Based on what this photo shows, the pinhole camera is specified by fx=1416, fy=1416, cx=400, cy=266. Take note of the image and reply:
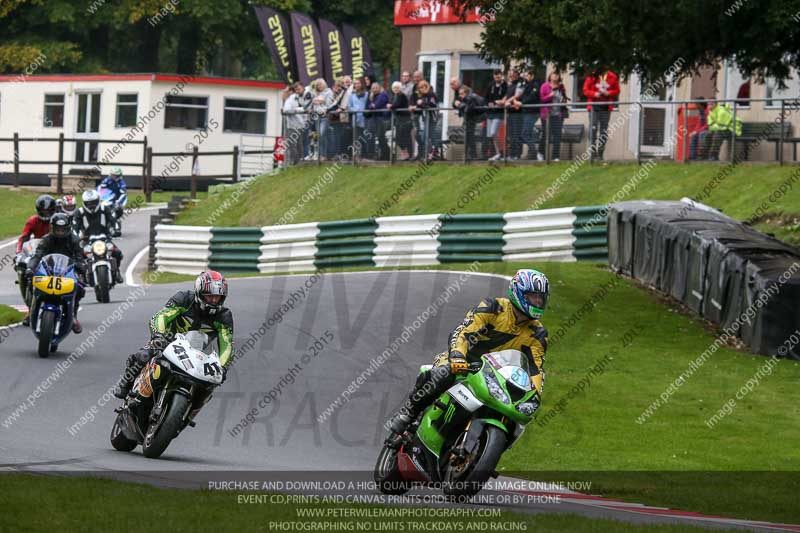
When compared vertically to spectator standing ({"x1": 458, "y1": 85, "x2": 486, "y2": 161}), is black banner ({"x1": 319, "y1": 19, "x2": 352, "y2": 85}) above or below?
above

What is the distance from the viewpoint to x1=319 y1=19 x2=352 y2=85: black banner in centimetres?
3962

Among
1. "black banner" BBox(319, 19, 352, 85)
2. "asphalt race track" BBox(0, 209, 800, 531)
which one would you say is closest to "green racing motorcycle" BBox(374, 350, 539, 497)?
"asphalt race track" BBox(0, 209, 800, 531)

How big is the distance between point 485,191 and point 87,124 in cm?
2138

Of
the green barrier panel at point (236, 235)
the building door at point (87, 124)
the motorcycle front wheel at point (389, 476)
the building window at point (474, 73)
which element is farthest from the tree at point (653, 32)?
the building door at point (87, 124)

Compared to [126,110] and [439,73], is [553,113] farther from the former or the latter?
[126,110]

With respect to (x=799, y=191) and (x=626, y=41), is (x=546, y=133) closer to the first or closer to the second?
(x=799, y=191)

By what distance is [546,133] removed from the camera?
2795 centimetres

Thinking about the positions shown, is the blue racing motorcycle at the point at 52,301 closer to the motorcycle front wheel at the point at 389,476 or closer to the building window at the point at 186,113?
the motorcycle front wheel at the point at 389,476

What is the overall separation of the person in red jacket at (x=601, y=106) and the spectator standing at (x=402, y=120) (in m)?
3.94

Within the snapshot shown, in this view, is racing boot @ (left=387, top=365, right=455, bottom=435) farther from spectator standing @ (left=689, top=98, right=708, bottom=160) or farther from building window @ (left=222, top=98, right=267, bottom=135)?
building window @ (left=222, top=98, right=267, bottom=135)

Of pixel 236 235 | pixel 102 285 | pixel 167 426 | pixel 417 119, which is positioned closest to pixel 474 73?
pixel 417 119

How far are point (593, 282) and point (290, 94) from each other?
12.8m

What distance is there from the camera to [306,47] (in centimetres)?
3912

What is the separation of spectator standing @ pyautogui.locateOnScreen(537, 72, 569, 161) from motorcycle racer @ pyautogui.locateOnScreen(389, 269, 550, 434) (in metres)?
17.2
